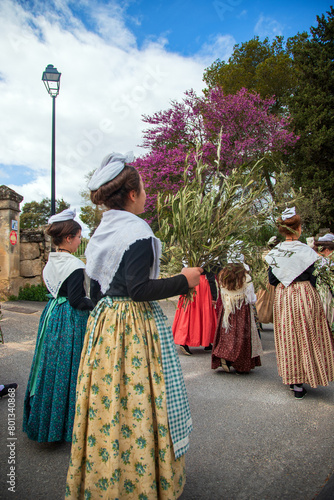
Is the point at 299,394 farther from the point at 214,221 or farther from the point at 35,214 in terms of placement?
the point at 35,214

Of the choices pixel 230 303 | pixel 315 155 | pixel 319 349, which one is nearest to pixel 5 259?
pixel 230 303

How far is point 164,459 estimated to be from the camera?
5.53 ft

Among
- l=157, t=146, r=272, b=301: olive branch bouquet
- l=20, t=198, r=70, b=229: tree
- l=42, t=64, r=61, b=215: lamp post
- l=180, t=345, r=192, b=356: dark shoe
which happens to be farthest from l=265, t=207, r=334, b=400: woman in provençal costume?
l=20, t=198, r=70, b=229: tree

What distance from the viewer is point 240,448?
8.82 ft

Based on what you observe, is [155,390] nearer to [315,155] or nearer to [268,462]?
[268,462]

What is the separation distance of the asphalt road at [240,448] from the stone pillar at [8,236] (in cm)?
551

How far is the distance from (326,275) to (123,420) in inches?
129

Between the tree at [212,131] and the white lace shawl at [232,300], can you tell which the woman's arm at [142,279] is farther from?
the tree at [212,131]

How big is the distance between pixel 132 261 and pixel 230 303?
130 inches

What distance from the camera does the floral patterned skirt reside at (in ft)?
5.48

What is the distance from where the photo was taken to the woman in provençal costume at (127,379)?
5.52 ft

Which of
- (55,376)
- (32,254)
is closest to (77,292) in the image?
(55,376)

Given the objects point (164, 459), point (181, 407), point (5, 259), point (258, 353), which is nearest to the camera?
point (164, 459)

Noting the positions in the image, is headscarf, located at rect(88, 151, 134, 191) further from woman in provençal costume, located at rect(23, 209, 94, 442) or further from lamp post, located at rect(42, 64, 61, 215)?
lamp post, located at rect(42, 64, 61, 215)
